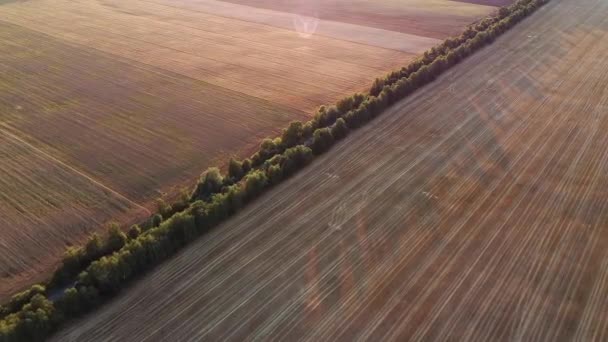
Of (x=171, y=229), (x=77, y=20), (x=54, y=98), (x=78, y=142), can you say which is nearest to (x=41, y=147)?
(x=78, y=142)

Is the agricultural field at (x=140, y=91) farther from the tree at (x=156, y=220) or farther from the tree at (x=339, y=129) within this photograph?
the tree at (x=339, y=129)

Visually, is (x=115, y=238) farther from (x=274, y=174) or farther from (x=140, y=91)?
(x=140, y=91)

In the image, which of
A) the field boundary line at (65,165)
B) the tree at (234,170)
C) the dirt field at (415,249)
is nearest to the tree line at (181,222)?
the tree at (234,170)

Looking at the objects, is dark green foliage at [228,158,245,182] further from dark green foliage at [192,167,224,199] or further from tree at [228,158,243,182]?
dark green foliage at [192,167,224,199]

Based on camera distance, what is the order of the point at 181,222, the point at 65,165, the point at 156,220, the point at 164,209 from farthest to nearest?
the point at 65,165 < the point at 164,209 < the point at 156,220 < the point at 181,222

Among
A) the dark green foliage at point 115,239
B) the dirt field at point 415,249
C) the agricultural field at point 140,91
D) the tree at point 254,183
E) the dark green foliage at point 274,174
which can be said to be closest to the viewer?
the dirt field at point 415,249

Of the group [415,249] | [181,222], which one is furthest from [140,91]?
[415,249]

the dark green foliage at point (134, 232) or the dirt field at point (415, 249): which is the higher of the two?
the dark green foliage at point (134, 232)
